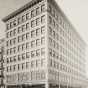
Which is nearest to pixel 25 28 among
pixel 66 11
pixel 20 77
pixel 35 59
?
pixel 35 59

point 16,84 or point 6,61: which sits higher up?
point 6,61

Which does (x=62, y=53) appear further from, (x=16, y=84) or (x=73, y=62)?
(x=16, y=84)

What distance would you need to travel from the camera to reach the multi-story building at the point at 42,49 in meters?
15.6

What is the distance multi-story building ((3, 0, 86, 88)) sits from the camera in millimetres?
15570

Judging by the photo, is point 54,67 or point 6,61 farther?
point 6,61

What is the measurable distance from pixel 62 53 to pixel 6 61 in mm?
6910

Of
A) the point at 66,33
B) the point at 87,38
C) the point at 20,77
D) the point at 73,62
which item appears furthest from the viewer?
the point at 20,77

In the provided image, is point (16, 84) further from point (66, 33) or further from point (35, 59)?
point (66, 33)

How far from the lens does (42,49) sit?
52.6 feet

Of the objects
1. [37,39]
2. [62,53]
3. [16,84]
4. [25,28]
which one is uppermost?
[25,28]

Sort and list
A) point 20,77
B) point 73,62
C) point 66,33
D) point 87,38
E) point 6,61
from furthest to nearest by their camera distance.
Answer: point 6,61 < point 20,77 < point 73,62 < point 66,33 < point 87,38

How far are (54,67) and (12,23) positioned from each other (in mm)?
7219

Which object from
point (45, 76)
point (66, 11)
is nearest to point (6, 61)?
point (45, 76)

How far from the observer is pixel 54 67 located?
15805 mm
